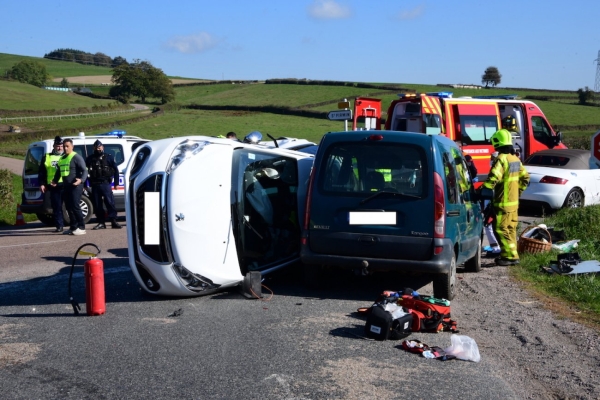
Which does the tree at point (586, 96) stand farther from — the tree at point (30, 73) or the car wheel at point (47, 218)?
the tree at point (30, 73)

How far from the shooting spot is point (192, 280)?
24.4 ft

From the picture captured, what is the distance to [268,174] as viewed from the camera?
839 centimetres

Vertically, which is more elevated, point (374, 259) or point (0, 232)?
point (374, 259)

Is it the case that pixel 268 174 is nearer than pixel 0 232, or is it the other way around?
pixel 268 174

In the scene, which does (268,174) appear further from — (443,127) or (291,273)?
(443,127)

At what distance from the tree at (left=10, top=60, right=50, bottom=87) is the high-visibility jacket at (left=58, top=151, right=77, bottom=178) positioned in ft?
316

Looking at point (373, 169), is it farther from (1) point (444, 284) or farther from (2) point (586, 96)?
(2) point (586, 96)

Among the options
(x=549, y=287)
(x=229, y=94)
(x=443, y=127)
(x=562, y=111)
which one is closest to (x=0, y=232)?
(x=443, y=127)

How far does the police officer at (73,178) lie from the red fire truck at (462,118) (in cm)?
670

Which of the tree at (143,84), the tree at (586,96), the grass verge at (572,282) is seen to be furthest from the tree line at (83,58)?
the grass verge at (572,282)

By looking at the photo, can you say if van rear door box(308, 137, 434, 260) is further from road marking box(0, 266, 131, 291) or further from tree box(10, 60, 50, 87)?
tree box(10, 60, 50, 87)

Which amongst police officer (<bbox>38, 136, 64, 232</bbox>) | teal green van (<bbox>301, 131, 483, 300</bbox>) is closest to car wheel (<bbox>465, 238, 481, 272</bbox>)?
teal green van (<bbox>301, 131, 483, 300</bbox>)

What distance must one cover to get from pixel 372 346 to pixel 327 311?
4.13ft

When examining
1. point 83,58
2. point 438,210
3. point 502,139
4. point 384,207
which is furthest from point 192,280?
point 83,58
